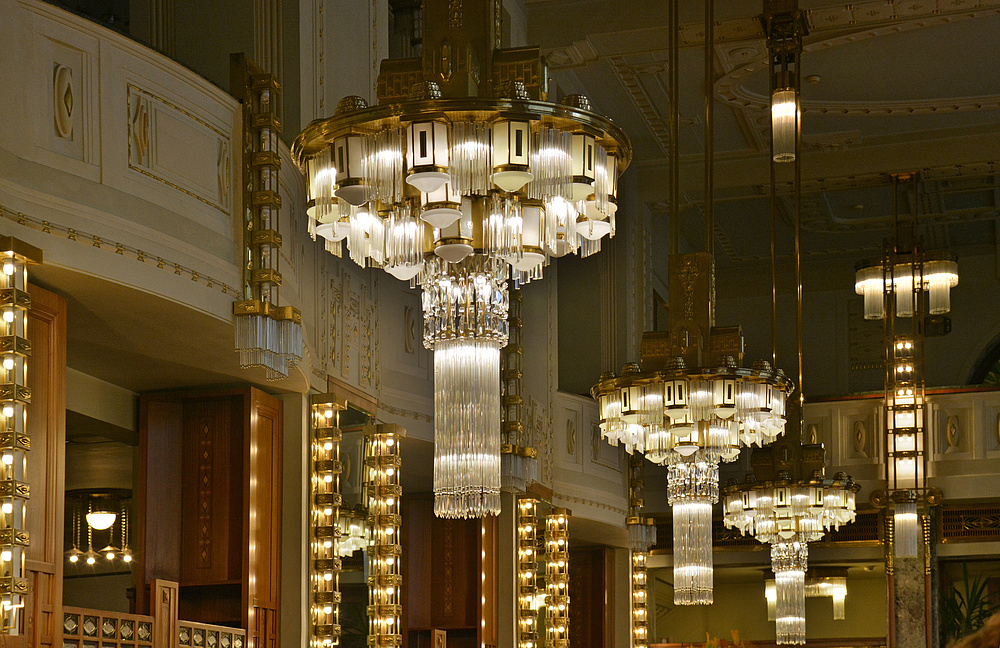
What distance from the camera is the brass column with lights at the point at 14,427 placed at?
7.06 m

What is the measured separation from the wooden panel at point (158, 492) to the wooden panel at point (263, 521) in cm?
67

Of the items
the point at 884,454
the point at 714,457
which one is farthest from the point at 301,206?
the point at 884,454

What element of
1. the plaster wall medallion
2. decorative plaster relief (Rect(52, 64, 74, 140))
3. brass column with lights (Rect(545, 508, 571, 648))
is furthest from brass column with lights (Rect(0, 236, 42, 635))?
the plaster wall medallion

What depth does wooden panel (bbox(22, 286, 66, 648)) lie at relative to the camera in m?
7.63

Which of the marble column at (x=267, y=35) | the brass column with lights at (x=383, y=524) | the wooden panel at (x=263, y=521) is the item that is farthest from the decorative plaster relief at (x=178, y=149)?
the brass column with lights at (x=383, y=524)

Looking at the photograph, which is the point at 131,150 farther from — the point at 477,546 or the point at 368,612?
the point at 477,546

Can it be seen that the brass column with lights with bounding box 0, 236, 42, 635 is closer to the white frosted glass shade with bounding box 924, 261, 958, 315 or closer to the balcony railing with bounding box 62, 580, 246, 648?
the balcony railing with bounding box 62, 580, 246, 648

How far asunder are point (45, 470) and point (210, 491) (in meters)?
2.82

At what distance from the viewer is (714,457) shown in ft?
31.0

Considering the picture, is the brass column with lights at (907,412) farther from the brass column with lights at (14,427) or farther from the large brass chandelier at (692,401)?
the brass column with lights at (14,427)

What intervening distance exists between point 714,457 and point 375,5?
5.44 metres

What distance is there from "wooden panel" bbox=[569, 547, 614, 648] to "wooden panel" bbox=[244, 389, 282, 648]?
8.95 m

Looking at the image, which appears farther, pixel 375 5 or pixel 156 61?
pixel 375 5

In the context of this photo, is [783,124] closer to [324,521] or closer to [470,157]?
[324,521]
